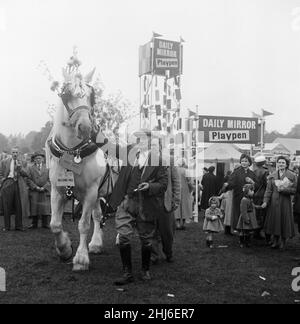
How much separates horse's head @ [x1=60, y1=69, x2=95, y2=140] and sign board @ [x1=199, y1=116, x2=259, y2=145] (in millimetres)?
5729

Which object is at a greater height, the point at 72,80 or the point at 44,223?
the point at 72,80

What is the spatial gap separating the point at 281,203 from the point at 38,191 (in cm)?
559

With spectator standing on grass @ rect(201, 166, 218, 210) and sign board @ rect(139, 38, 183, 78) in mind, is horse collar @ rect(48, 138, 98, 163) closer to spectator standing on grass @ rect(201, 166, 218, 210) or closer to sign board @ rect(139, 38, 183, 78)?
spectator standing on grass @ rect(201, 166, 218, 210)

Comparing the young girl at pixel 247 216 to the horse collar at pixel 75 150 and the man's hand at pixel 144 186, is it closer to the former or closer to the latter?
the man's hand at pixel 144 186

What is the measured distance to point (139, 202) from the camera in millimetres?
5102

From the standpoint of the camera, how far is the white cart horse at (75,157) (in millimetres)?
5031

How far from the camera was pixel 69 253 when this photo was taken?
5.93 metres

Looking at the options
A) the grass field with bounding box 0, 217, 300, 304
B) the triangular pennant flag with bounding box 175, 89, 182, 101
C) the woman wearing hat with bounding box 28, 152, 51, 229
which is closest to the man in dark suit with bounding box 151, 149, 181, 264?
the grass field with bounding box 0, 217, 300, 304

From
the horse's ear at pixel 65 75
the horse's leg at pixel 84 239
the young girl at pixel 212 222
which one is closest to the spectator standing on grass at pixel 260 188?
the young girl at pixel 212 222

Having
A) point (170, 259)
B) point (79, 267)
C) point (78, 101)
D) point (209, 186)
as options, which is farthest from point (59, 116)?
point (209, 186)

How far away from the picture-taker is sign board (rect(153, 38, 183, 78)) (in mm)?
16312
